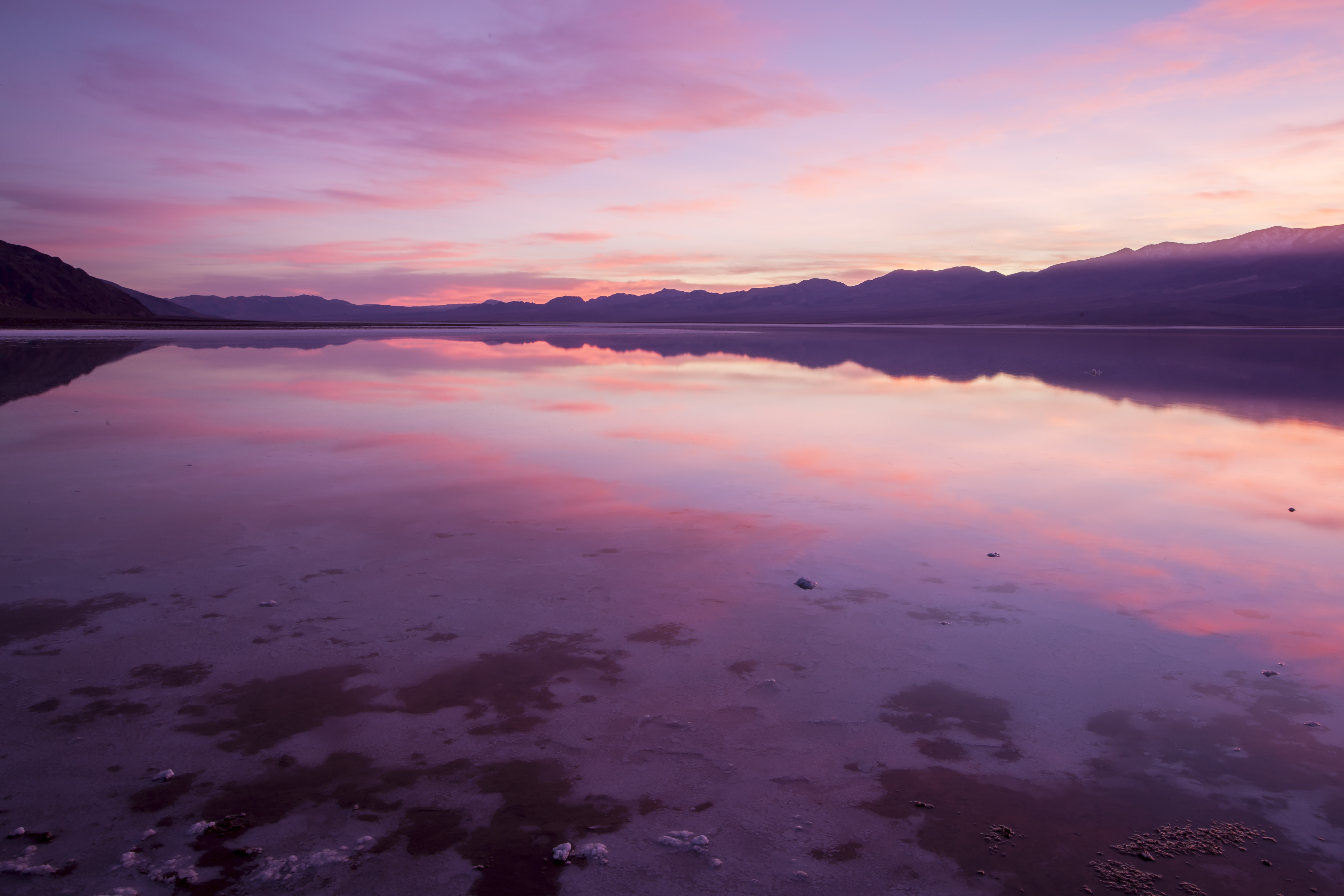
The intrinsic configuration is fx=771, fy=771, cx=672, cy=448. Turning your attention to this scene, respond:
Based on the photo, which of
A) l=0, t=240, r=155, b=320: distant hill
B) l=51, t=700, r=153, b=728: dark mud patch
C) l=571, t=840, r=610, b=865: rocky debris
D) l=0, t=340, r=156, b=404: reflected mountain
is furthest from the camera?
l=0, t=240, r=155, b=320: distant hill

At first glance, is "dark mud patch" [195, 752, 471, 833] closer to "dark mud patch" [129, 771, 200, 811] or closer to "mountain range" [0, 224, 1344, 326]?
"dark mud patch" [129, 771, 200, 811]

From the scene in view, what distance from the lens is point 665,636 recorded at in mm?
4395

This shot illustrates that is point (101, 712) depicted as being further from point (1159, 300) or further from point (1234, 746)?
point (1159, 300)

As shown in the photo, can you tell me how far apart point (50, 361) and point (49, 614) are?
2346 cm

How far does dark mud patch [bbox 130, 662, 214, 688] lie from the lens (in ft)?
12.3

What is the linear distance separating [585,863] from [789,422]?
9.96 m

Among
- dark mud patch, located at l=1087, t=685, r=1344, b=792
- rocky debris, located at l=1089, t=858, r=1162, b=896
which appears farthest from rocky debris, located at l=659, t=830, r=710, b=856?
dark mud patch, located at l=1087, t=685, r=1344, b=792

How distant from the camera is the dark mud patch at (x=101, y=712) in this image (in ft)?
11.2

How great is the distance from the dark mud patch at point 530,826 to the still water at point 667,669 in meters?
0.01

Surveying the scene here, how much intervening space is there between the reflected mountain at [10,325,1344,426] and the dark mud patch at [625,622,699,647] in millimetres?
12924

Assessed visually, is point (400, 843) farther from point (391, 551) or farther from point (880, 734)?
point (391, 551)

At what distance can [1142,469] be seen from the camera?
880 centimetres

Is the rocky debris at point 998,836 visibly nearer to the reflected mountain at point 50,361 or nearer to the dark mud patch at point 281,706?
the dark mud patch at point 281,706

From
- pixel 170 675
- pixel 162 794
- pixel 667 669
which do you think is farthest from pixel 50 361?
pixel 667 669
